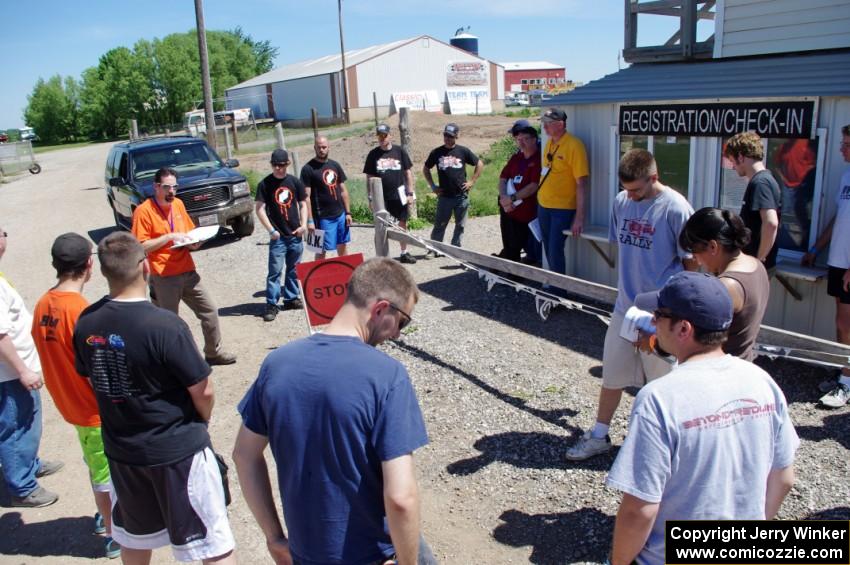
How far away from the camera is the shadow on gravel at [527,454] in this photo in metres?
4.53

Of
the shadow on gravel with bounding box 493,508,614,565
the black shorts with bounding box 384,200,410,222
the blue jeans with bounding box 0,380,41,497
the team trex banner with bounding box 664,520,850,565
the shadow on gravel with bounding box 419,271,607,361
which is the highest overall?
the black shorts with bounding box 384,200,410,222

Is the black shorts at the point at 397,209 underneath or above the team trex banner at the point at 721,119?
underneath

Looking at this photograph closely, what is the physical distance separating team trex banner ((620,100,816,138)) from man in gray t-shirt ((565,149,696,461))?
257 cm

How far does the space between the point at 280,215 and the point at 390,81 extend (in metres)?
48.8

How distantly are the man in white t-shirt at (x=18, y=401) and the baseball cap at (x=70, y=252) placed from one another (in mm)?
802

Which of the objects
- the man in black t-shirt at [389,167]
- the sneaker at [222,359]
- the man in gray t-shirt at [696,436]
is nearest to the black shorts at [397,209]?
the man in black t-shirt at [389,167]

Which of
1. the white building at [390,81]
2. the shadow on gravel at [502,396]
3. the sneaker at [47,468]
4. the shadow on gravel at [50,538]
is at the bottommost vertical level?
the shadow on gravel at [50,538]

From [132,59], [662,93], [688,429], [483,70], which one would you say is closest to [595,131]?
[662,93]

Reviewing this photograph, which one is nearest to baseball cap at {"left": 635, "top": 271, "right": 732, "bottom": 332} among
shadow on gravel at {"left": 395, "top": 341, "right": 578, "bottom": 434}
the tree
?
shadow on gravel at {"left": 395, "top": 341, "right": 578, "bottom": 434}

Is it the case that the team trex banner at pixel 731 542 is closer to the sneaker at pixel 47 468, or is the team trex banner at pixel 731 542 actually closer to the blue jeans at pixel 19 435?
the blue jeans at pixel 19 435

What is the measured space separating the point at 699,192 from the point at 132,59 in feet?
246

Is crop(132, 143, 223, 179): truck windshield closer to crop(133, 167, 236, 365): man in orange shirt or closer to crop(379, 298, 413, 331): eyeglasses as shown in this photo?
crop(133, 167, 236, 365): man in orange shirt

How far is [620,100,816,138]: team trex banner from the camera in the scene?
5918mm

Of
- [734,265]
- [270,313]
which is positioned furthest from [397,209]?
[734,265]
